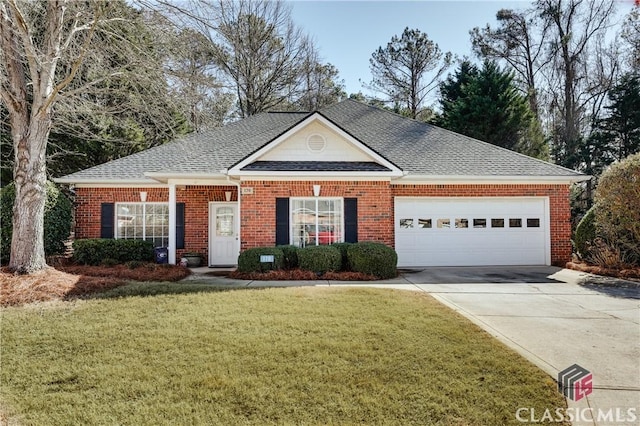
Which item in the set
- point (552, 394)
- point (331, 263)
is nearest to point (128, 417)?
point (552, 394)

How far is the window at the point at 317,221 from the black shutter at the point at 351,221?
15 cm

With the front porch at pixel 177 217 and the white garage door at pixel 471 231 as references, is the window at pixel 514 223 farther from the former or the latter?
the front porch at pixel 177 217

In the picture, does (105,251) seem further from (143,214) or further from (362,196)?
(362,196)

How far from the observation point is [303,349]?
179 inches

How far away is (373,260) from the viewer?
9.88 m

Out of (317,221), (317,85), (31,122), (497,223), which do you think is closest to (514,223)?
(497,223)

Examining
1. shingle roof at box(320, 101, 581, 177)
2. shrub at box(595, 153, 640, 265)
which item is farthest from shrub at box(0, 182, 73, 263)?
→ shrub at box(595, 153, 640, 265)

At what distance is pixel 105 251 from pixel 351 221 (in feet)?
26.5

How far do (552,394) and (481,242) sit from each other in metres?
9.63

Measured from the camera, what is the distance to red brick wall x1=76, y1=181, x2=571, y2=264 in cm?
1110

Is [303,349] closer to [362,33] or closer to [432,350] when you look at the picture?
[432,350]

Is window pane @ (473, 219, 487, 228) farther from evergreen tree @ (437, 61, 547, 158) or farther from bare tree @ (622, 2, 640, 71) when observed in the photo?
bare tree @ (622, 2, 640, 71)

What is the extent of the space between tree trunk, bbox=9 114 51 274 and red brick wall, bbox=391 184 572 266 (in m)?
9.87

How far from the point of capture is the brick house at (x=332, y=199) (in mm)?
11234
